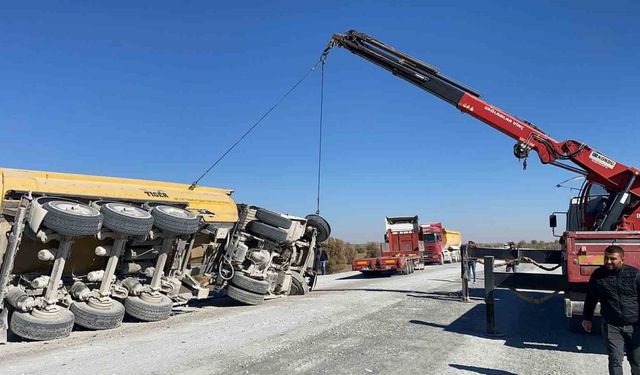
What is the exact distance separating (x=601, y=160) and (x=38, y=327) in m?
10.8

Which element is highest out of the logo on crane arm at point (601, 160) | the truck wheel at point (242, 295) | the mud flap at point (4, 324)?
the logo on crane arm at point (601, 160)

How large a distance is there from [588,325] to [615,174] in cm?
590

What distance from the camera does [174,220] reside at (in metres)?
9.46

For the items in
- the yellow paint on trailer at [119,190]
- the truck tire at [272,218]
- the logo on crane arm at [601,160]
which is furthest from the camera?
the truck tire at [272,218]

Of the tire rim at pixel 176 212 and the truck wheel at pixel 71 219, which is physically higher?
the tire rim at pixel 176 212

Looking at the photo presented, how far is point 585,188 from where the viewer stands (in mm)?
10891

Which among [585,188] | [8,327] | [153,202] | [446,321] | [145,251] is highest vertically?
[585,188]

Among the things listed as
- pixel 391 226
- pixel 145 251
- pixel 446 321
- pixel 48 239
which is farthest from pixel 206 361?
pixel 391 226

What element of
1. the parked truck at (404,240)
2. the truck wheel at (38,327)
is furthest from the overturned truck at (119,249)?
the parked truck at (404,240)

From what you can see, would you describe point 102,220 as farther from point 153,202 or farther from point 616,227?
point 616,227

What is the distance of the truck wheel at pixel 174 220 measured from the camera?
9.36 m

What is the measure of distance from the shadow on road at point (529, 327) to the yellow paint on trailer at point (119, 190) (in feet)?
17.3

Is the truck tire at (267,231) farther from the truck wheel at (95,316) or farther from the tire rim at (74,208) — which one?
the tire rim at (74,208)

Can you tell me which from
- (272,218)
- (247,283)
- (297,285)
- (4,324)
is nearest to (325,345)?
(247,283)
